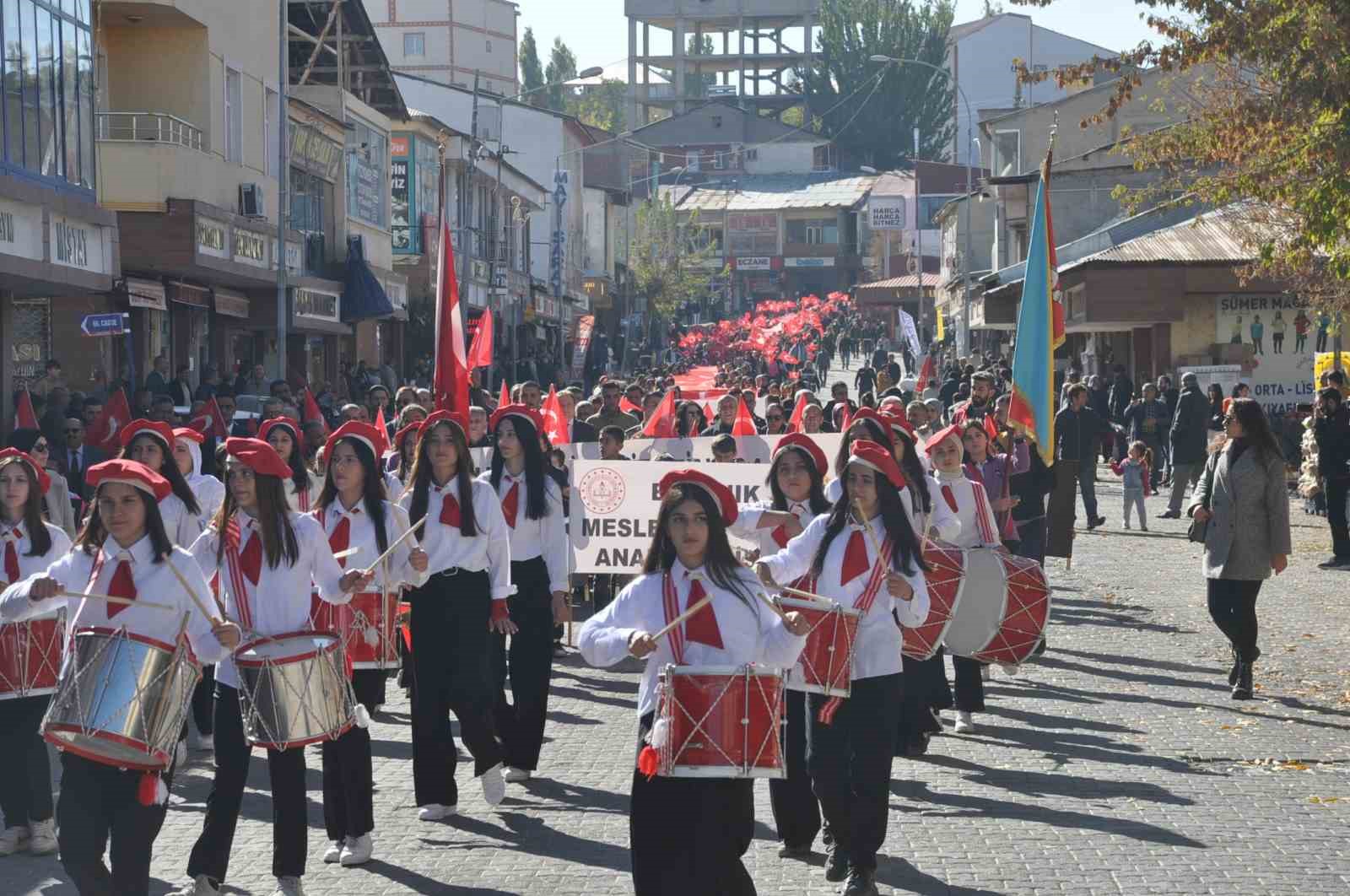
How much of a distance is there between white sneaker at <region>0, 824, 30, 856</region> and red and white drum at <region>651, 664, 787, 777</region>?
145 inches

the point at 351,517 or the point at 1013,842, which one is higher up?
the point at 351,517

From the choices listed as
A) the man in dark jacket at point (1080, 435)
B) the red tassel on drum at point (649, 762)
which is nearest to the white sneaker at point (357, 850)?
the red tassel on drum at point (649, 762)

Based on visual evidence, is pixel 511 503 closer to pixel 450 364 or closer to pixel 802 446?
pixel 802 446

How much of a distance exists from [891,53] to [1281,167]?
98223 mm

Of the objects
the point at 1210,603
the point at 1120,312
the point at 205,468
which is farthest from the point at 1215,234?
the point at 1210,603

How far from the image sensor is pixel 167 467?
8461mm

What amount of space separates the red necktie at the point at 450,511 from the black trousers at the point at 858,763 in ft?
7.57

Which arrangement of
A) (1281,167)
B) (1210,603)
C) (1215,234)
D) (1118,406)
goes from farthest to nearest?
Result: (1215,234)
(1118,406)
(1281,167)
(1210,603)

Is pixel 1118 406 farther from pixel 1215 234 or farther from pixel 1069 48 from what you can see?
pixel 1069 48

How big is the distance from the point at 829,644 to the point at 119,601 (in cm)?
260

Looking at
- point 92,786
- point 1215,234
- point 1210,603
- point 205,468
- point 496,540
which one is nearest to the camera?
point 92,786

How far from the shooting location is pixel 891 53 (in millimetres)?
112312

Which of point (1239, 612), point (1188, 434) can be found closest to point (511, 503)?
point (1239, 612)

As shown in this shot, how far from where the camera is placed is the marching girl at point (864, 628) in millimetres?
7523
